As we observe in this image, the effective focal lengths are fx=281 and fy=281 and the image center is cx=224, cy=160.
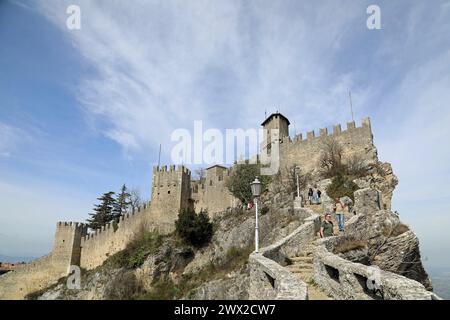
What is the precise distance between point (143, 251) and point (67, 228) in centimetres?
1303

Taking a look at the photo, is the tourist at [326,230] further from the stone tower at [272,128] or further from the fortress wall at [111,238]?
the stone tower at [272,128]

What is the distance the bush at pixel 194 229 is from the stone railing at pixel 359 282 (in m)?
15.3

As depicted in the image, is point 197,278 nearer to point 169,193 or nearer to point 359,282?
point 169,193

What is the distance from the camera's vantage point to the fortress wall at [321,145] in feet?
76.6

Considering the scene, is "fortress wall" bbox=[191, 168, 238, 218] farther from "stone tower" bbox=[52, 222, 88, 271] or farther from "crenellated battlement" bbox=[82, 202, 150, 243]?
"stone tower" bbox=[52, 222, 88, 271]

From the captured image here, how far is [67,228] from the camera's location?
3228 cm

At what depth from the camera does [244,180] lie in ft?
89.1

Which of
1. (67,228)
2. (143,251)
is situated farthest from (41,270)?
(143,251)

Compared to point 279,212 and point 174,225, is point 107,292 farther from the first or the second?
point 279,212

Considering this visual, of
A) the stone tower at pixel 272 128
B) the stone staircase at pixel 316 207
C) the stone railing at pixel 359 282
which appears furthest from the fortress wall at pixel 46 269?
the stone railing at pixel 359 282

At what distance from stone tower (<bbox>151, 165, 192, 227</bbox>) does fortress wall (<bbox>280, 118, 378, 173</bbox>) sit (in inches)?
402

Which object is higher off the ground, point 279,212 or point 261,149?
point 261,149

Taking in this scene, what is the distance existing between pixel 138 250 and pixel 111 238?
6.03 m

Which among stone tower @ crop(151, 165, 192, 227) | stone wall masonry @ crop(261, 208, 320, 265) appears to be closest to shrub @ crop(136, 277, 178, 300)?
stone tower @ crop(151, 165, 192, 227)
